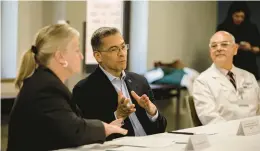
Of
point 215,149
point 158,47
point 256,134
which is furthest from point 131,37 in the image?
point 215,149

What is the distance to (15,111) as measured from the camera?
2.00m

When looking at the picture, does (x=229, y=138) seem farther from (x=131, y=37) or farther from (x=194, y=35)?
(x=194, y=35)

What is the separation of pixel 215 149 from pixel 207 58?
5116mm

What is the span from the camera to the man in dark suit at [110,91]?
9.05 feet

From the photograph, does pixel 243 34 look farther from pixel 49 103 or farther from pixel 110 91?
pixel 49 103

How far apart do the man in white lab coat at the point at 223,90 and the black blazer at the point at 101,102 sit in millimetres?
650

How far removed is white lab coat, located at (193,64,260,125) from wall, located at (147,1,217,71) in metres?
2.58

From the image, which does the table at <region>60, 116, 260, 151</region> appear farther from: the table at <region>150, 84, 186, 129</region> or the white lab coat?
the table at <region>150, 84, 186, 129</region>

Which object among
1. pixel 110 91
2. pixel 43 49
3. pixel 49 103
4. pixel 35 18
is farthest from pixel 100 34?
pixel 35 18

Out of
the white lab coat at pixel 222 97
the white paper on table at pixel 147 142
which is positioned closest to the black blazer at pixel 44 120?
the white paper on table at pixel 147 142

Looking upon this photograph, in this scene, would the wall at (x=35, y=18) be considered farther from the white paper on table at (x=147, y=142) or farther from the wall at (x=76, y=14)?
the white paper on table at (x=147, y=142)

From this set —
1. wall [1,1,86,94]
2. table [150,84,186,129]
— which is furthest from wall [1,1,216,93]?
table [150,84,186,129]

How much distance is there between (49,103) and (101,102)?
83 cm

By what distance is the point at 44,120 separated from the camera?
195cm
